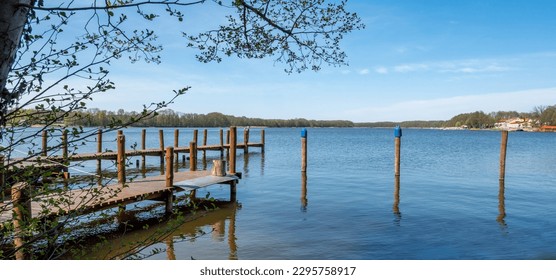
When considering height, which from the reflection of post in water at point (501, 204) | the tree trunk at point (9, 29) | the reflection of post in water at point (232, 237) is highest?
the tree trunk at point (9, 29)

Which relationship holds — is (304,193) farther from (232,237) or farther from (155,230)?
(155,230)

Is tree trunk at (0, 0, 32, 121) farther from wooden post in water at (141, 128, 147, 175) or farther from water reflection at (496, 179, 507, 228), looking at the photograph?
wooden post in water at (141, 128, 147, 175)

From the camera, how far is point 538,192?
17.9m

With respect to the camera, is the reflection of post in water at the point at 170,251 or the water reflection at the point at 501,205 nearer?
the reflection of post in water at the point at 170,251

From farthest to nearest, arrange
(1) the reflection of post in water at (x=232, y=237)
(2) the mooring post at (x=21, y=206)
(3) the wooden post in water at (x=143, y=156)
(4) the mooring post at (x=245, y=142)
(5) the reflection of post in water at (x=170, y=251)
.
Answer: (4) the mooring post at (x=245, y=142), (3) the wooden post in water at (x=143, y=156), (1) the reflection of post in water at (x=232, y=237), (5) the reflection of post in water at (x=170, y=251), (2) the mooring post at (x=21, y=206)

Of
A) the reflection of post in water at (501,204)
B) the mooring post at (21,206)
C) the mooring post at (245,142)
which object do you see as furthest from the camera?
the mooring post at (245,142)

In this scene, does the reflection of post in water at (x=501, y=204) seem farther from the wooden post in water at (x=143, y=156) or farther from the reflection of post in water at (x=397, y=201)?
the wooden post in water at (x=143, y=156)

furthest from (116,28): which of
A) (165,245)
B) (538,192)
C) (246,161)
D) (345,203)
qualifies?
(246,161)

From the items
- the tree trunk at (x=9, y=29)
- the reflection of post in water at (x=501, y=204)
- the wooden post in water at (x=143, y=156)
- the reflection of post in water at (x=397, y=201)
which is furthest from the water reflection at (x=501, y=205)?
the wooden post in water at (x=143, y=156)

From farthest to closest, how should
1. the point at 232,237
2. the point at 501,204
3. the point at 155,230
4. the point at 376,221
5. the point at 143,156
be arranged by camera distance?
the point at 143,156, the point at 501,204, the point at 376,221, the point at 232,237, the point at 155,230

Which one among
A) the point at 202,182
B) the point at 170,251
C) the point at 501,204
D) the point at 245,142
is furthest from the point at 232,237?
the point at 245,142
